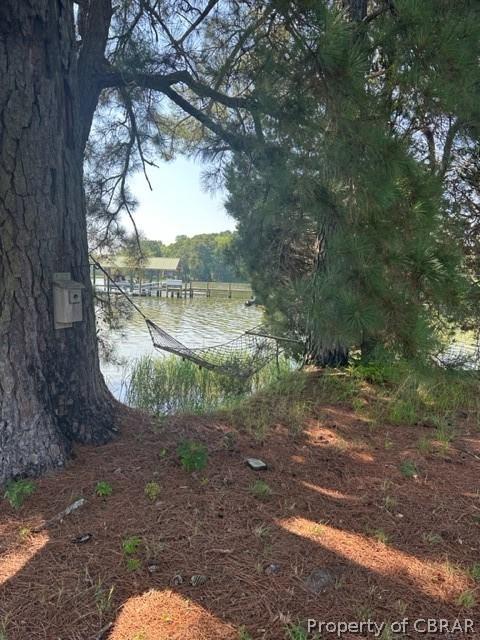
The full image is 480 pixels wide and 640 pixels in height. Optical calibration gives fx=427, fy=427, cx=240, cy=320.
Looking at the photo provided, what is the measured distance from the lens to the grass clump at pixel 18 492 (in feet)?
5.03

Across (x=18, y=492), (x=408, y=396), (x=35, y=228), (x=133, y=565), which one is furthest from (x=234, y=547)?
(x=408, y=396)

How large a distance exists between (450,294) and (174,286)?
17.6 metres

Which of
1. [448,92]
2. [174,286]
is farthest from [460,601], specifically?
[174,286]

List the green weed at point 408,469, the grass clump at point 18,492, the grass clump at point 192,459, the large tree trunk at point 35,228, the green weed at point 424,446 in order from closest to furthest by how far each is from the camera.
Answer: the grass clump at point 18,492
the large tree trunk at point 35,228
the grass clump at point 192,459
the green weed at point 408,469
the green weed at point 424,446

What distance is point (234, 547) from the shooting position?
1369 mm

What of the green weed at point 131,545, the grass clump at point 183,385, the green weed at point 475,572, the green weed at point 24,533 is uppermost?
the green weed at point 131,545

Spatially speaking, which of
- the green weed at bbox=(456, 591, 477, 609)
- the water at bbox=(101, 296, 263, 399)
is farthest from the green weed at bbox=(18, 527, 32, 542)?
the water at bbox=(101, 296, 263, 399)

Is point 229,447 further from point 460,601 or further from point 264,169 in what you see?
point 264,169

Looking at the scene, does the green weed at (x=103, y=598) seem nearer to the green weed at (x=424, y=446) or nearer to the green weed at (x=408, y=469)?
the green weed at (x=408, y=469)

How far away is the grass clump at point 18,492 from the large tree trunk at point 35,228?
68mm

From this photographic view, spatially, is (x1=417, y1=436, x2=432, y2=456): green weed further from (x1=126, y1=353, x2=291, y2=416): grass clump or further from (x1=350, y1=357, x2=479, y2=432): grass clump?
(x1=126, y1=353, x2=291, y2=416): grass clump

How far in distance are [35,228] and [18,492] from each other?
1.02 m

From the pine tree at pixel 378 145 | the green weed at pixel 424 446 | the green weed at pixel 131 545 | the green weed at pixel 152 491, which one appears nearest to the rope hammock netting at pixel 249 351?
the green weed at pixel 424 446

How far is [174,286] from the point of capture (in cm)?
1870
